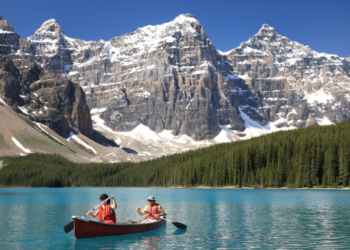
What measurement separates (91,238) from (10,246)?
6.11 m

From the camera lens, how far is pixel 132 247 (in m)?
28.1

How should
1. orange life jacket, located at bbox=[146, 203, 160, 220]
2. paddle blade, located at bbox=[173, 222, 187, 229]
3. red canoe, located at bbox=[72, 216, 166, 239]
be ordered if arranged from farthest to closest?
paddle blade, located at bbox=[173, 222, 187, 229] → orange life jacket, located at bbox=[146, 203, 160, 220] → red canoe, located at bbox=[72, 216, 166, 239]

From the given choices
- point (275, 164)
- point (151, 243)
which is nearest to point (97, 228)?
point (151, 243)

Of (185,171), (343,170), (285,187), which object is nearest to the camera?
(343,170)

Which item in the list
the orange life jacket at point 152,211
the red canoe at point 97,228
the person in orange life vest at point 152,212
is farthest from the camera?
the orange life jacket at point 152,211

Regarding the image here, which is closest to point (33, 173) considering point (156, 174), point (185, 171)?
point (156, 174)

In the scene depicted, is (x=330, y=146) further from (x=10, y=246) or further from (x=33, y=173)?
(x=33, y=173)

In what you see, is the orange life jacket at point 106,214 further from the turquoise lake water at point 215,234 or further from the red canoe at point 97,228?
the turquoise lake water at point 215,234

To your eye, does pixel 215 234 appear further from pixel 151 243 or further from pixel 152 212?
pixel 152 212

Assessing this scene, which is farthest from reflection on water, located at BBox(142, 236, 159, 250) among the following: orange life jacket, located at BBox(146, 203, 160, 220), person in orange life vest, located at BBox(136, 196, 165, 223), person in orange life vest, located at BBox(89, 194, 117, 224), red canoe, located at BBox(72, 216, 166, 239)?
person in orange life vest, located at BBox(89, 194, 117, 224)

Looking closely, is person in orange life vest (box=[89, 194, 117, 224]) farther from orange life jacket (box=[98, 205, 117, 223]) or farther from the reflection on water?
the reflection on water

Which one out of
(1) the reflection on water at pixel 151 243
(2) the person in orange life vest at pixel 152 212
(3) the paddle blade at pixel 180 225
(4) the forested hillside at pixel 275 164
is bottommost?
(1) the reflection on water at pixel 151 243

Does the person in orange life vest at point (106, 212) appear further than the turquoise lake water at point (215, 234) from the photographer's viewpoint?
Yes

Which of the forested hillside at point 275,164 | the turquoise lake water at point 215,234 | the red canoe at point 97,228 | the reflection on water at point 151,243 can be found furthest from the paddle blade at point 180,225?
the forested hillside at point 275,164
